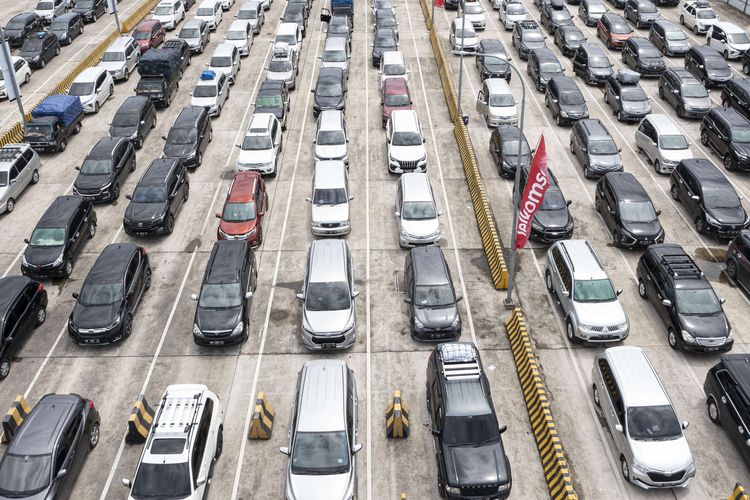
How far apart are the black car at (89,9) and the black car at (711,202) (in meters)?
45.8

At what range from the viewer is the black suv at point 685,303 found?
20172mm

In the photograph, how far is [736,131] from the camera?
3047cm

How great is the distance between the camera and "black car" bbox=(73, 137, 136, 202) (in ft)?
93.6

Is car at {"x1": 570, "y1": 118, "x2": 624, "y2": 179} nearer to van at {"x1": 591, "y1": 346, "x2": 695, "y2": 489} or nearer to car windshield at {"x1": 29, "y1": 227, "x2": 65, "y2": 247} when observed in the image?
van at {"x1": 591, "y1": 346, "x2": 695, "y2": 489}

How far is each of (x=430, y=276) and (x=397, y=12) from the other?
40295 mm

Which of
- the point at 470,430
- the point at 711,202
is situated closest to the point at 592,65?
the point at 711,202

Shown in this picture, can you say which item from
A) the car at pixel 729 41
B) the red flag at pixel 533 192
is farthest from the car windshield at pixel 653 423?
the car at pixel 729 41

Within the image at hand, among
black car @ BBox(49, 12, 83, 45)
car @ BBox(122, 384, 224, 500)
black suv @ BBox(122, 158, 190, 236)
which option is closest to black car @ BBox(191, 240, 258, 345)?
car @ BBox(122, 384, 224, 500)

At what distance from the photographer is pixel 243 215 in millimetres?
25844

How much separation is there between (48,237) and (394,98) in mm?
18728

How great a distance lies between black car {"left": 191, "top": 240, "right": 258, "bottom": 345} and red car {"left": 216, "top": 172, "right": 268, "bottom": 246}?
2.66 m

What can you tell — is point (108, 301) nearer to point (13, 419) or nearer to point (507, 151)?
point (13, 419)

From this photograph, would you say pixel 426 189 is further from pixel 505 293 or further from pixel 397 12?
pixel 397 12

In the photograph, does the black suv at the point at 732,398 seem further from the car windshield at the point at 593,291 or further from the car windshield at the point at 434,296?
the car windshield at the point at 434,296
